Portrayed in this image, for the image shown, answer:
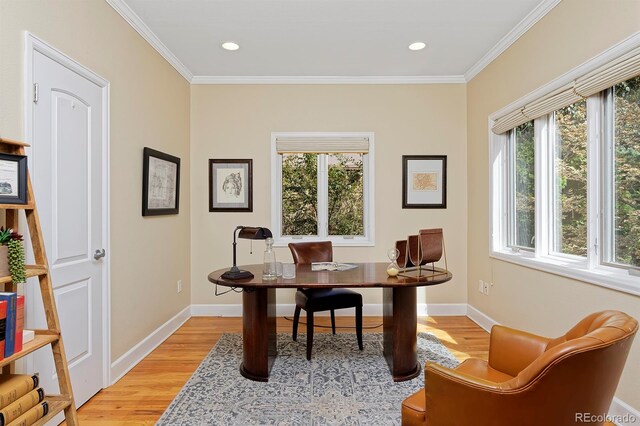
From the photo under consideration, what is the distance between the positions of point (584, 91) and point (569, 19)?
1.95 ft

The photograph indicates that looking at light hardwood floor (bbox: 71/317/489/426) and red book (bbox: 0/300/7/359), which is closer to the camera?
red book (bbox: 0/300/7/359)

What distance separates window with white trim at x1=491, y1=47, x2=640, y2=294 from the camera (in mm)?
2049

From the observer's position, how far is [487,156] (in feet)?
11.9

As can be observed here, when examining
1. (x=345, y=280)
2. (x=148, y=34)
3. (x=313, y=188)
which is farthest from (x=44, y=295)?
(x=313, y=188)

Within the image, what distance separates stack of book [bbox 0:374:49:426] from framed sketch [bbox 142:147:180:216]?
166 centimetres

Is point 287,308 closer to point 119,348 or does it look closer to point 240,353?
point 240,353

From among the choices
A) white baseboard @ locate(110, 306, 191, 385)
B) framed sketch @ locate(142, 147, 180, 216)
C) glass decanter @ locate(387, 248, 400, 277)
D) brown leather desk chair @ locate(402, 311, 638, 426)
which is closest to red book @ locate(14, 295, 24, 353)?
white baseboard @ locate(110, 306, 191, 385)

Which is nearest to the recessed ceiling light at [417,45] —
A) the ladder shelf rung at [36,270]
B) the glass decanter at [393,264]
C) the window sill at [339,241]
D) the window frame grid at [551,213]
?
the window frame grid at [551,213]

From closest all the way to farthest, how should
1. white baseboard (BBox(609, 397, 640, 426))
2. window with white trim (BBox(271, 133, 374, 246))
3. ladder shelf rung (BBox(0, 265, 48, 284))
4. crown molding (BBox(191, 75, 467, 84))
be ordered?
1. ladder shelf rung (BBox(0, 265, 48, 284))
2. white baseboard (BBox(609, 397, 640, 426))
3. crown molding (BBox(191, 75, 467, 84))
4. window with white trim (BBox(271, 133, 374, 246))

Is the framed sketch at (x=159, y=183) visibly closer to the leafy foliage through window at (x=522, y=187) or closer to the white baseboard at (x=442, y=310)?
the white baseboard at (x=442, y=310)

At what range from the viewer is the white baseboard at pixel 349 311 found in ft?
13.4

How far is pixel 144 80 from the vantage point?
304 cm

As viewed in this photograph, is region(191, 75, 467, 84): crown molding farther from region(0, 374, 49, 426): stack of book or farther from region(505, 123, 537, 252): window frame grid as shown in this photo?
region(0, 374, 49, 426): stack of book

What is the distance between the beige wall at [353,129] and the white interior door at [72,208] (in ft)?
5.50
